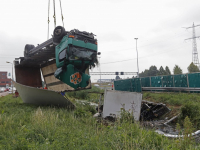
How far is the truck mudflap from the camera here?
7.58 m

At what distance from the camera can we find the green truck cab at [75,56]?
277 inches

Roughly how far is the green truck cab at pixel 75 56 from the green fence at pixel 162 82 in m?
8.37

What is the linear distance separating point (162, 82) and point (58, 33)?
36.3ft

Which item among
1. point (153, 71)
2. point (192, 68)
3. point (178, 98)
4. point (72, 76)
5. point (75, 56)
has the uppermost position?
point (192, 68)

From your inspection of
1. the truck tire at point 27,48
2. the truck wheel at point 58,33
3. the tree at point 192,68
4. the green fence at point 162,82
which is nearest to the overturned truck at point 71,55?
the truck wheel at point 58,33

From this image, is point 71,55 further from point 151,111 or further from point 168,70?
point 168,70

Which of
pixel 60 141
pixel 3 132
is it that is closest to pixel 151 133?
pixel 60 141

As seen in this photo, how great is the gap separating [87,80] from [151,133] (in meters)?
4.64

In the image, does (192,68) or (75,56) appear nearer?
(75,56)

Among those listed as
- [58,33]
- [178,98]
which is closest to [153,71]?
[178,98]

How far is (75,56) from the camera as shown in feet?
23.2

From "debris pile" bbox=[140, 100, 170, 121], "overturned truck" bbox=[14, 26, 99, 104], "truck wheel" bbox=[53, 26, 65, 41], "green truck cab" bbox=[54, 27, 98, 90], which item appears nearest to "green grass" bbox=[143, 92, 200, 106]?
"debris pile" bbox=[140, 100, 170, 121]

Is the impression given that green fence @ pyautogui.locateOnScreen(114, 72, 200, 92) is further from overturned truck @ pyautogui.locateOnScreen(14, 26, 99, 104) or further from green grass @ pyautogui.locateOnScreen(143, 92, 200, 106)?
overturned truck @ pyautogui.locateOnScreen(14, 26, 99, 104)

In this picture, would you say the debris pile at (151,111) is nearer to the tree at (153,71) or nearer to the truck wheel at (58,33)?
the truck wheel at (58,33)
